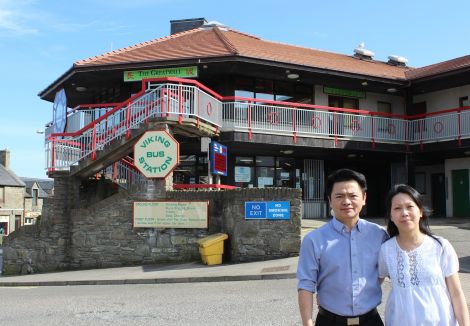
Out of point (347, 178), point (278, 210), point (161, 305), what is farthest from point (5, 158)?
point (347, 178)

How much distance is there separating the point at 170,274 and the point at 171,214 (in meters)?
2.72

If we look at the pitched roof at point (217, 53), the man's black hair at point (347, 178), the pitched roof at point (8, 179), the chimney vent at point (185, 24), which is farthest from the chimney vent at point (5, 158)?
the man's black hair at point (347, 178)

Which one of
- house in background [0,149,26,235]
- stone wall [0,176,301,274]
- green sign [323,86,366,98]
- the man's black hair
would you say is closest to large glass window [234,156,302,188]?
green sign [323,86,366,98]

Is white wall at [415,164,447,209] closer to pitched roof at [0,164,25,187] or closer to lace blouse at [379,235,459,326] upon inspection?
lace blouse at [379,235,459,326]

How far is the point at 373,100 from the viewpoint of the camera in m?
23.3

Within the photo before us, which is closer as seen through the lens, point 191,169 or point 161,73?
point 161,73

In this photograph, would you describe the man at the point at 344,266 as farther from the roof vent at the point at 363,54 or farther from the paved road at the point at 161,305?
the roof vent at the point at 363,54

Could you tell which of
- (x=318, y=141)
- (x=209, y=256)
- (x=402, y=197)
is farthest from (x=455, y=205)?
(x=402, y=197)

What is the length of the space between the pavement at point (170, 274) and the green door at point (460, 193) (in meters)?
11.4

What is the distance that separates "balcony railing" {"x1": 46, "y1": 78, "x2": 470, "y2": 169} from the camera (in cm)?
1546

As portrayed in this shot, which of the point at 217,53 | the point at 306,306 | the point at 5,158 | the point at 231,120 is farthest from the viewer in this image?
the point at 5,158

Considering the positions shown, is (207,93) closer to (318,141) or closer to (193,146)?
(193,146)

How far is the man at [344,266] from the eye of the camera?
9.70 feet

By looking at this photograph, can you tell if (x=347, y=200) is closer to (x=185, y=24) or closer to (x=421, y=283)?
(x=421, y=283)
